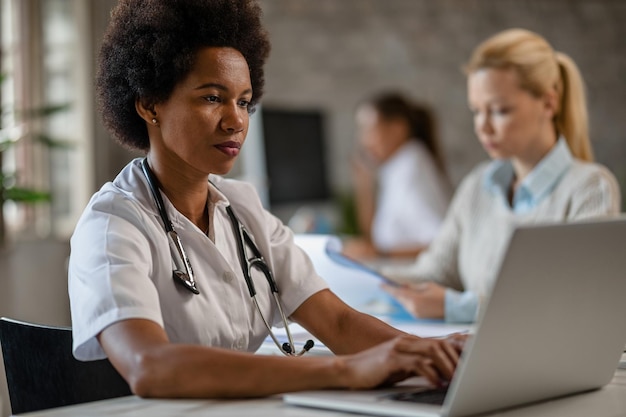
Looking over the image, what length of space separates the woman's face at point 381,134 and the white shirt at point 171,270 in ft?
14.6

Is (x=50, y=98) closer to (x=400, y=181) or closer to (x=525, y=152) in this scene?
(x=400, y=181)

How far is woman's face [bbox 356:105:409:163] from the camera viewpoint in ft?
20.3

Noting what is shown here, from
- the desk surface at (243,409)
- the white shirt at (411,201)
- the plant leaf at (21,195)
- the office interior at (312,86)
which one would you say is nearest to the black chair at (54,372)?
the desk surface at (243,409)

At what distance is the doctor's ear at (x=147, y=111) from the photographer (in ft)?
5.26

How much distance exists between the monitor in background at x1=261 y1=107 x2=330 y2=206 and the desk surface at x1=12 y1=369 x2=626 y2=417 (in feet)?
13.5

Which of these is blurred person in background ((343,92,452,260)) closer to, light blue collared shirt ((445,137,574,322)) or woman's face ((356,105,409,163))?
woman's face ((356,105,409,163))

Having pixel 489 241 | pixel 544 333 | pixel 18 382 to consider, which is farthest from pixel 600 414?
pixel 489 241

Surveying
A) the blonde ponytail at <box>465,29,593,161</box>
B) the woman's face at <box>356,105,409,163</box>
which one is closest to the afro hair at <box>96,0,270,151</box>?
the blonde ponytail at <box>465,29,593,161</box>

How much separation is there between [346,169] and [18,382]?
5623 millimetres

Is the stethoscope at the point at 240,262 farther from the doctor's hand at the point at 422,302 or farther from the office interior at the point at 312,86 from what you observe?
the office interior at the point at 312,86

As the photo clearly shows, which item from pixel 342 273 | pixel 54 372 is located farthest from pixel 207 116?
pixel 342 273

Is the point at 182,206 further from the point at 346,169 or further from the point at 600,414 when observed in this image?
the point at 346,169

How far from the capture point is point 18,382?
1566mm

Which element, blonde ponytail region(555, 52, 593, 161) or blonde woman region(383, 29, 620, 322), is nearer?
blonde woman region(383, 29, 620, 322)
